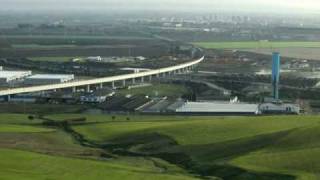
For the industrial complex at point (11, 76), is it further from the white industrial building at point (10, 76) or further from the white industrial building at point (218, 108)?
the white industrial building at point (218, 108)

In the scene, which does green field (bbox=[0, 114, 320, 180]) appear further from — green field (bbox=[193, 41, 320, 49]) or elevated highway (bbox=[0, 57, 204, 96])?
green field (bbox=[193, 41, 320, 49])

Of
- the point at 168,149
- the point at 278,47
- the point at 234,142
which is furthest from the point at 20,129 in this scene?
the point at 278,47

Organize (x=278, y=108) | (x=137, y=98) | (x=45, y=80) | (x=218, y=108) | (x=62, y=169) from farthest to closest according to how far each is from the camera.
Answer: (x=45, y=80)
(x=137, y=98)
(x=278, y=108)
(x=218, y=108)
(x=62, y=169)

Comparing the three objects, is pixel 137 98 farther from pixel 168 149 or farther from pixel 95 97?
pixel 168 149

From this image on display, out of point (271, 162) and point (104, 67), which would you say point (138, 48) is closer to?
point (104, 67)

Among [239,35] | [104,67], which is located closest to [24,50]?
[104,67]

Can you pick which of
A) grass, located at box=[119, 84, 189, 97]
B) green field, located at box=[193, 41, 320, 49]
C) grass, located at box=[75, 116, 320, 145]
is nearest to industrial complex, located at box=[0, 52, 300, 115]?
grass, located at box=[119, 84, 189, 97]
